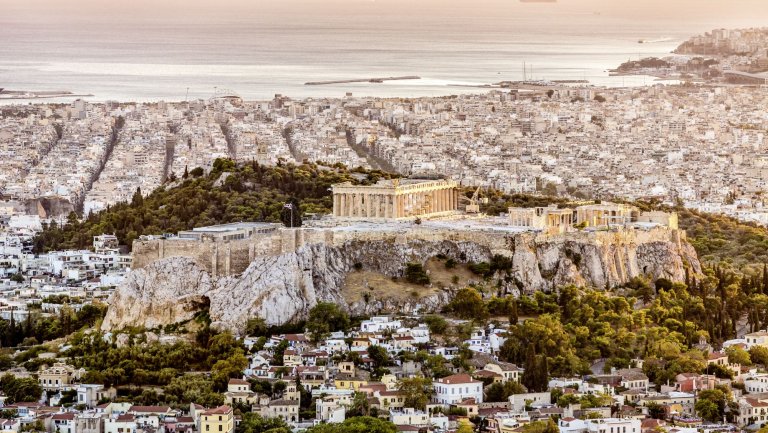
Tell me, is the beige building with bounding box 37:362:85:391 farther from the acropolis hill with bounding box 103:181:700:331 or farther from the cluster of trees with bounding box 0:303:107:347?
the cluster of trees with bounding box 0:303:107:347

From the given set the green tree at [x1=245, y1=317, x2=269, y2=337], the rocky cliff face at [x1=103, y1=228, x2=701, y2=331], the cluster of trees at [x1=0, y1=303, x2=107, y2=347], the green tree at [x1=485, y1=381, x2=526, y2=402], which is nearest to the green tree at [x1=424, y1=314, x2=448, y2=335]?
the rocky cliff face at [x1=103, y1=228, x2=701, y2=331]

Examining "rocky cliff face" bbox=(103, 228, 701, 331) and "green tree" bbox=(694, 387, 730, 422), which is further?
"rocky cliff face" bbox=(103, 228, 701, 331)

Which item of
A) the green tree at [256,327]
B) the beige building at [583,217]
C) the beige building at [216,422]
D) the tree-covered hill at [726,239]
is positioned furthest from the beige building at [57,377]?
the tree-covered hill at [726,239]

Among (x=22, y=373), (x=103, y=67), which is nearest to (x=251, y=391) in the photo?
(x=22, y=373)

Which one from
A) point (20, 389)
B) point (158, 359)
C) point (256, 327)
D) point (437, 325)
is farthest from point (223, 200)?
point (20, 389)

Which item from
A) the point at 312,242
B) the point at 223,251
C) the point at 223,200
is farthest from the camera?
the point at 223,200

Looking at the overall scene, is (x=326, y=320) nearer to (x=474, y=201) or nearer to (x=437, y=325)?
(x=437, y=325)

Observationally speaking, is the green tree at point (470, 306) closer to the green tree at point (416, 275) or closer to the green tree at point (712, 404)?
the green tree at point (416, 275)
